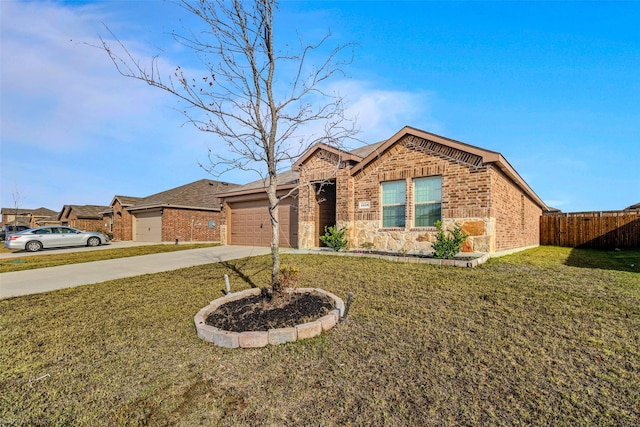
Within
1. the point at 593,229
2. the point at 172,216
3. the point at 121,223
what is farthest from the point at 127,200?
the point at 593,229

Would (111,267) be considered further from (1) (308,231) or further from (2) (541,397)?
(2) (541,397)

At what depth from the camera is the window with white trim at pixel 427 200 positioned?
9898mm

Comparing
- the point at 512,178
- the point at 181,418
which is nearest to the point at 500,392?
the point at 181,418

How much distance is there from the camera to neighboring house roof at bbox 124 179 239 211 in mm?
21663

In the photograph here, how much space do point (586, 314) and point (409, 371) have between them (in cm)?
326

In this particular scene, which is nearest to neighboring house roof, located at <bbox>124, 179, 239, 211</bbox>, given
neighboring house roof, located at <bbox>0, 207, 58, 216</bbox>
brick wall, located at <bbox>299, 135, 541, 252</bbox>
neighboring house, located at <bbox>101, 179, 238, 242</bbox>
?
neighboring house, located at <bbox>101, 179, 238, 242</bbox>

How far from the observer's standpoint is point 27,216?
4331 centimetres

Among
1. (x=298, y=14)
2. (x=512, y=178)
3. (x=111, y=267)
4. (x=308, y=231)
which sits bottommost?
(x=111, y=267)

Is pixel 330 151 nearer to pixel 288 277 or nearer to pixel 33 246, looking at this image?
pixel 288 277

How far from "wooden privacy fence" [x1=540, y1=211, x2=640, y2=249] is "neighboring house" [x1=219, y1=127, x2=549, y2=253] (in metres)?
4.40

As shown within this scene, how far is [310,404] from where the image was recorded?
256cm

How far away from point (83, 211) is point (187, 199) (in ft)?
59.9

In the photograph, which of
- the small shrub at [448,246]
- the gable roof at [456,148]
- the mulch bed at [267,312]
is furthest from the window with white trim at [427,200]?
the mulch bed at [267,312]

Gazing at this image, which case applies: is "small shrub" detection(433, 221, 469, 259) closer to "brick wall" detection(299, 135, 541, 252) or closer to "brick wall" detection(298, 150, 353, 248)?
"brick wall" detection(299, 135, 541, 252)
